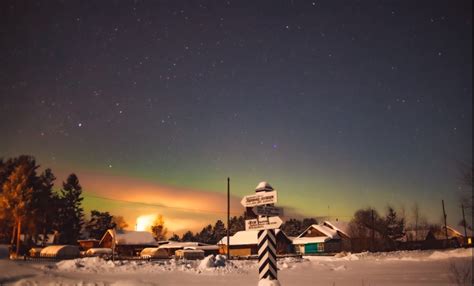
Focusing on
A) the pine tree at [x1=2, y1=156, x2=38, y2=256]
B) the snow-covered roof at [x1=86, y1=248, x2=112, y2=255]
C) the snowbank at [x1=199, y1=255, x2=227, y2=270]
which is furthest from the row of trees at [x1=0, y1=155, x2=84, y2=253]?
the snowbank at [x1=199, y1=255, x2=227, y2=270]

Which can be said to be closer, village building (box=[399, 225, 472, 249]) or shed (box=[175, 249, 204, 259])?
shed (box=[175, 249, 204, 259])

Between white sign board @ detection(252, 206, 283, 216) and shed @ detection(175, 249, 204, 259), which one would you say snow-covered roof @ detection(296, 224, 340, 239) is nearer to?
shed @ detection(175, 249, 204, 259)

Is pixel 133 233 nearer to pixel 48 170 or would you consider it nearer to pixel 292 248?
pixel 48 170

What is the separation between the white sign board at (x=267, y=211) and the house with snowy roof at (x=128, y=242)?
2696 inches

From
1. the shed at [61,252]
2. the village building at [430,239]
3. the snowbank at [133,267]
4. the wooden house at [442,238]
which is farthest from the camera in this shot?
the wooden house at [442,238]

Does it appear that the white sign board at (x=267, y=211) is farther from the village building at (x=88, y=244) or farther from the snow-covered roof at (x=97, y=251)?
the village building at (x=88, y=244)

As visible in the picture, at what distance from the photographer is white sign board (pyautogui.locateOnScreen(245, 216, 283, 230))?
1058 cm

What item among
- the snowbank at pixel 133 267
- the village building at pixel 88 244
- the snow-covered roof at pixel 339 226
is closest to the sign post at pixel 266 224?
the snowbank at pixel 133 267

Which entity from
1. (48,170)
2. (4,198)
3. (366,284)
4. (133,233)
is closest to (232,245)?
(133,233)

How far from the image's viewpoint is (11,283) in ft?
59.5

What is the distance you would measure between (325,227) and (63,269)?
65180 millimetres

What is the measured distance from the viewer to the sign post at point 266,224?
10.6 m

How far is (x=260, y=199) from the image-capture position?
10.9 m

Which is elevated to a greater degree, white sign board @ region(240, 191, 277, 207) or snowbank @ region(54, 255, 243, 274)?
white sign board @ region(240, 191, 277, 207)
